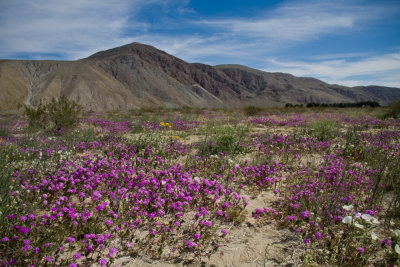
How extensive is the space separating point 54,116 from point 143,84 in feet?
321

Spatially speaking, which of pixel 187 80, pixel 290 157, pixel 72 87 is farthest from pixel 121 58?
pixel 290 157

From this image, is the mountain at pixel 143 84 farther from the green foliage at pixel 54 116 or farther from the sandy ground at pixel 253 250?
the sandy ground at pixel 253 250

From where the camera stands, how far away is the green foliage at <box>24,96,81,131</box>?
997 centimetres

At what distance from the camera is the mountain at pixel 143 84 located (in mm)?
68125

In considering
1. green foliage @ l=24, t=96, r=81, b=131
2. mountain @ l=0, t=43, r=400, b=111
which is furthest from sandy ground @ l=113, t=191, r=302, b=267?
mountain @ l=0, t=43, r=400, b=111

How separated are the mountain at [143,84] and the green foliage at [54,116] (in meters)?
0.62

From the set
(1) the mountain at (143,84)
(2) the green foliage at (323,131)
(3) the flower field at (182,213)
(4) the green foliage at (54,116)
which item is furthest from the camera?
(1) the mountain at (143,84)

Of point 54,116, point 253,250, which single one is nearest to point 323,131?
point 253,250

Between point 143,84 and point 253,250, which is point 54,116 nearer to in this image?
point 253,250

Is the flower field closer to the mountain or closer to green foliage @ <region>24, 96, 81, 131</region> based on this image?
green foliage @ <region>24, 96, 81, 131</region>

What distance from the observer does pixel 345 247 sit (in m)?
2.52

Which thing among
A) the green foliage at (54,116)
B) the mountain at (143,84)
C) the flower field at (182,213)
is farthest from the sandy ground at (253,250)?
the mountain at (143,84)

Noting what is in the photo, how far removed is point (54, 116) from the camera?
9922 millimetres

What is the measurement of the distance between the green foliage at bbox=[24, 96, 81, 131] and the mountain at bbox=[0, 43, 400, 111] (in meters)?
0.62
